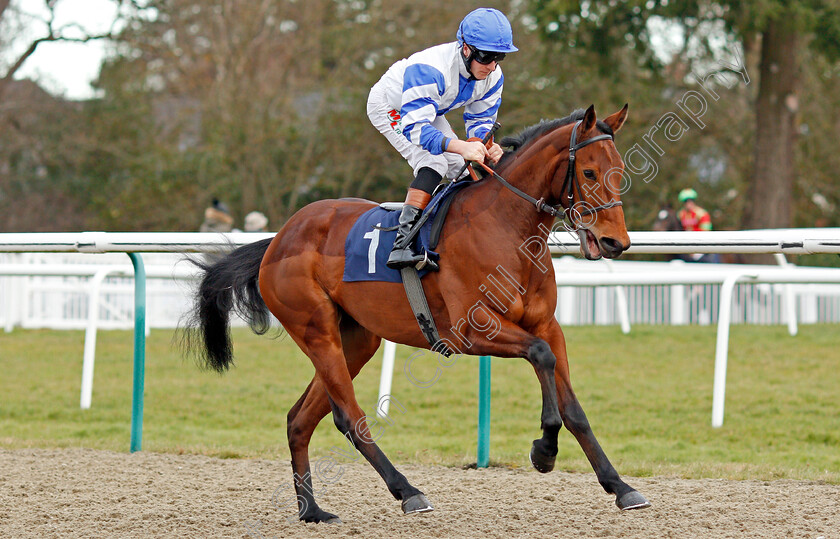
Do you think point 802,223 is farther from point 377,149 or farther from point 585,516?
point 585,516

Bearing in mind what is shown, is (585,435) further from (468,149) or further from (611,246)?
(468,149)

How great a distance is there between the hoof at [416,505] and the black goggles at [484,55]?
Result: 1.67 metres

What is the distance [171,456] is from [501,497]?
203cm

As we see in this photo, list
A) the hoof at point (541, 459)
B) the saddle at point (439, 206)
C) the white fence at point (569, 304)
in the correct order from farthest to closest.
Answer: the white fence at point (569, 304)
the saddle at point (439, 206)
the hoof at point (541, 459)

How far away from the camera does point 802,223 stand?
60.4 ft

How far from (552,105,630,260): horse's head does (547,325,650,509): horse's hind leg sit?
16.4 inches

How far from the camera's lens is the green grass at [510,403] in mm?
5754

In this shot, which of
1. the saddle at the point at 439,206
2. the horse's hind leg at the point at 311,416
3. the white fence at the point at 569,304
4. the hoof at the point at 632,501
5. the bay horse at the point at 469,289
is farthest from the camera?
the white fence at the point at 569,304

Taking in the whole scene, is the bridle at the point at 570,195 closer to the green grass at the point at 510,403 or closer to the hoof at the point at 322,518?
the hoof at the point at 322,518

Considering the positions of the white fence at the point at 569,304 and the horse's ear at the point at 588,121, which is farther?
the white fence at the point at 569,304

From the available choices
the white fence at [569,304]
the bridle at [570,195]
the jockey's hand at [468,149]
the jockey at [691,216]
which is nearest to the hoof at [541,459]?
the bridle at [570,195]

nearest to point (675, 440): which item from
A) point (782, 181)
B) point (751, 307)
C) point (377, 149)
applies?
point (751, 307)

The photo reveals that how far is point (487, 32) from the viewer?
3754mm

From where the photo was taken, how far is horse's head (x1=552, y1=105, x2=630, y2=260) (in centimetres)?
347
